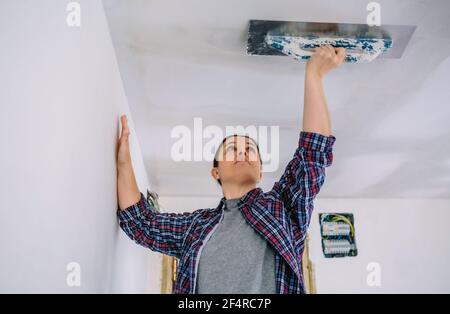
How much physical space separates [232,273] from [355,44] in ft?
3.14

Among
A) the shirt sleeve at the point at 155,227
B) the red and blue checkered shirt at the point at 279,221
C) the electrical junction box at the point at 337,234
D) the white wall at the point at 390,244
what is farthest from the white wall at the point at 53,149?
the electrical junction box at the point at 337,234

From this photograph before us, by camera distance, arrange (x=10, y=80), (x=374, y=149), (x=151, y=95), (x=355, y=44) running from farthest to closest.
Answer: (x=374, y=149) → (x=151, y=95) → (x=355, y=44) → (x=10, y=80)

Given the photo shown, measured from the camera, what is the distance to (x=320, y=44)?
55.6 inches

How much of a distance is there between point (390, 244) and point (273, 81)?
2768 mm

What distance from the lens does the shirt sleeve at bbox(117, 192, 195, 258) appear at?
1338 mm

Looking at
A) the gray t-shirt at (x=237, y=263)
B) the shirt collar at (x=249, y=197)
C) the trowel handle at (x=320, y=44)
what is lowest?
the gray t-shirt at (x=237, y=263)

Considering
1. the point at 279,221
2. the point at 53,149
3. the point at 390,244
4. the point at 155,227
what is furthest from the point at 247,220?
the point at 390,244

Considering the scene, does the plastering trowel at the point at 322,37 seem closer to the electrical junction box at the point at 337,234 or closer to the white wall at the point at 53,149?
the white wall at the point at 53,149

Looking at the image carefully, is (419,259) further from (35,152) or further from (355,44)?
(35,152)

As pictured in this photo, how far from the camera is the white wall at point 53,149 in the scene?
0.60 m

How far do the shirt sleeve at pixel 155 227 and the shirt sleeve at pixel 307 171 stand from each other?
39cm

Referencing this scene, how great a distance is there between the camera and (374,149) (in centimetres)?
249
